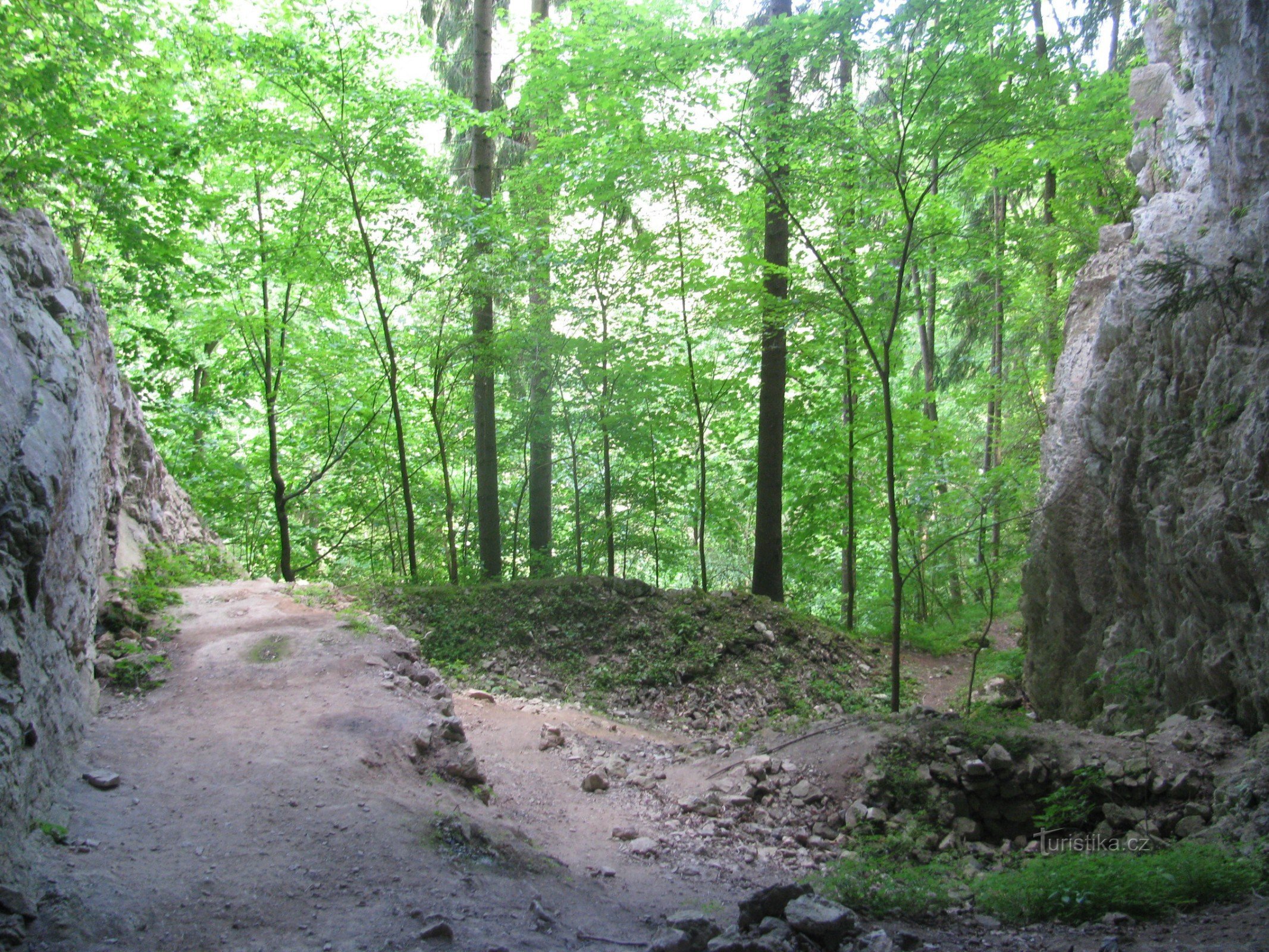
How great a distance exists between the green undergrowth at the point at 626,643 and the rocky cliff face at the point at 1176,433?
7.88 ft

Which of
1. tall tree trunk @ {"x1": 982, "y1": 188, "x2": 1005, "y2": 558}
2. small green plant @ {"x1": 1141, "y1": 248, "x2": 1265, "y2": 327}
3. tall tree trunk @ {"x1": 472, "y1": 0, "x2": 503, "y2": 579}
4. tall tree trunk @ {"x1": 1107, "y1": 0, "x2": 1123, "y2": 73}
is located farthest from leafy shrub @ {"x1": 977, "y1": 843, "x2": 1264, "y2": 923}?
tall tree trunk @ {"x1": 1107, "y1": 0, "x2": 1123, "y2": 73}

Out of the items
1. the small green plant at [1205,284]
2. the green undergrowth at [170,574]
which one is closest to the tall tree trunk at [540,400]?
the green undergrowth at [170,574]

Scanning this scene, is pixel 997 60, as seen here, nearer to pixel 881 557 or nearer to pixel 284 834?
pixel 284 834

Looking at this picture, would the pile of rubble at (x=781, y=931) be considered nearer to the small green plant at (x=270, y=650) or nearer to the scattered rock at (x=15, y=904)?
the scattered rock at (x=15, y=904)

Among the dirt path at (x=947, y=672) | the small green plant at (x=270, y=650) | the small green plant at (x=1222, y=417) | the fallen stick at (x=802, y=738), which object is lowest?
the dirt path at (x=947, y=672)

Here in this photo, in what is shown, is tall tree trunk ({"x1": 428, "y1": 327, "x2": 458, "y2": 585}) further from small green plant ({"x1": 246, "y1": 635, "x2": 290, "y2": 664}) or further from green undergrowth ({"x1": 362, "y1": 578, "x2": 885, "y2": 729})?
small green plant ({"x1": 246, "y1": 635, "x2": 290, "y2": 664})

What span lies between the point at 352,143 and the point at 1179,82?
8.96 m

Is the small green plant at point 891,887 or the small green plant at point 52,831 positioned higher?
the small green plant at point 52,831

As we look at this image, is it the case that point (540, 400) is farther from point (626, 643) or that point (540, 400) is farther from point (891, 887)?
point (891, 887)

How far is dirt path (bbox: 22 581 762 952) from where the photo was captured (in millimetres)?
2959

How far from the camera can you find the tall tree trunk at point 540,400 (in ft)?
36.8

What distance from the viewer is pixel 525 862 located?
13.6 ft

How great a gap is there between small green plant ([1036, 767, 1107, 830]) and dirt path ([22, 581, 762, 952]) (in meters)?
2.05

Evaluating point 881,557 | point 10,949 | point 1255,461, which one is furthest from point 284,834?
point 881,557
